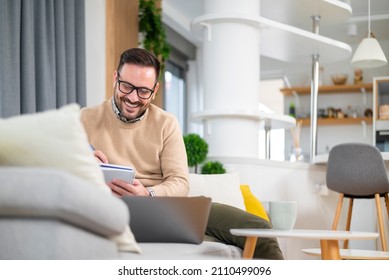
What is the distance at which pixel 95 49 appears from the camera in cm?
385

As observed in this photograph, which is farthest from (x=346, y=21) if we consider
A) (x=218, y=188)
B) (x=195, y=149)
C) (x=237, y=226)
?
(x=237, y=226)

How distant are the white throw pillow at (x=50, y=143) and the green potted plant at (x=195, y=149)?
7.94 ft

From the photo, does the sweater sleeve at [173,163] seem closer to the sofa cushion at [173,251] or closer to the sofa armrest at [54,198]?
the sofa cushion at [173,251]

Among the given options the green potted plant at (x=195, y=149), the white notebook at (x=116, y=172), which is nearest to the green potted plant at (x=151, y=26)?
the green potted plant at (x=195, y=149)

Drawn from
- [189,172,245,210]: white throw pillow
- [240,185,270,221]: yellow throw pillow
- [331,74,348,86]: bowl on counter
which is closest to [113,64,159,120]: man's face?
[189,172,245,210]: white throw pillow

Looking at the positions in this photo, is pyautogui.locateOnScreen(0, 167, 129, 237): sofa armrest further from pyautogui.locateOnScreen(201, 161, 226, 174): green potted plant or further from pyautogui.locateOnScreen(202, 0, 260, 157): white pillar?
pyautogui.locateOnScreen(202, 0, 260, 157): white pillar

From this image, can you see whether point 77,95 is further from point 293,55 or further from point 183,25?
point 183,25

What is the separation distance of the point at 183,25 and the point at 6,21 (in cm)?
326

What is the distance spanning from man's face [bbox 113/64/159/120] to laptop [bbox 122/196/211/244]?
1.73 ft

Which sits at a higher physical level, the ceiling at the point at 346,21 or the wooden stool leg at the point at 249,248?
the ceiling at the point at 346,21

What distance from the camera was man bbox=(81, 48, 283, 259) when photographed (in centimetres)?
173

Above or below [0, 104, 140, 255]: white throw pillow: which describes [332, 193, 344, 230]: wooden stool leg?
below

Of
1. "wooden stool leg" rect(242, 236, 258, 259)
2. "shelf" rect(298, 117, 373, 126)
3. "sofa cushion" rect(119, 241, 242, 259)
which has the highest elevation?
"shelf" rect(298, 117, 373, 126)

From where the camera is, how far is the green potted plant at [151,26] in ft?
14.6
